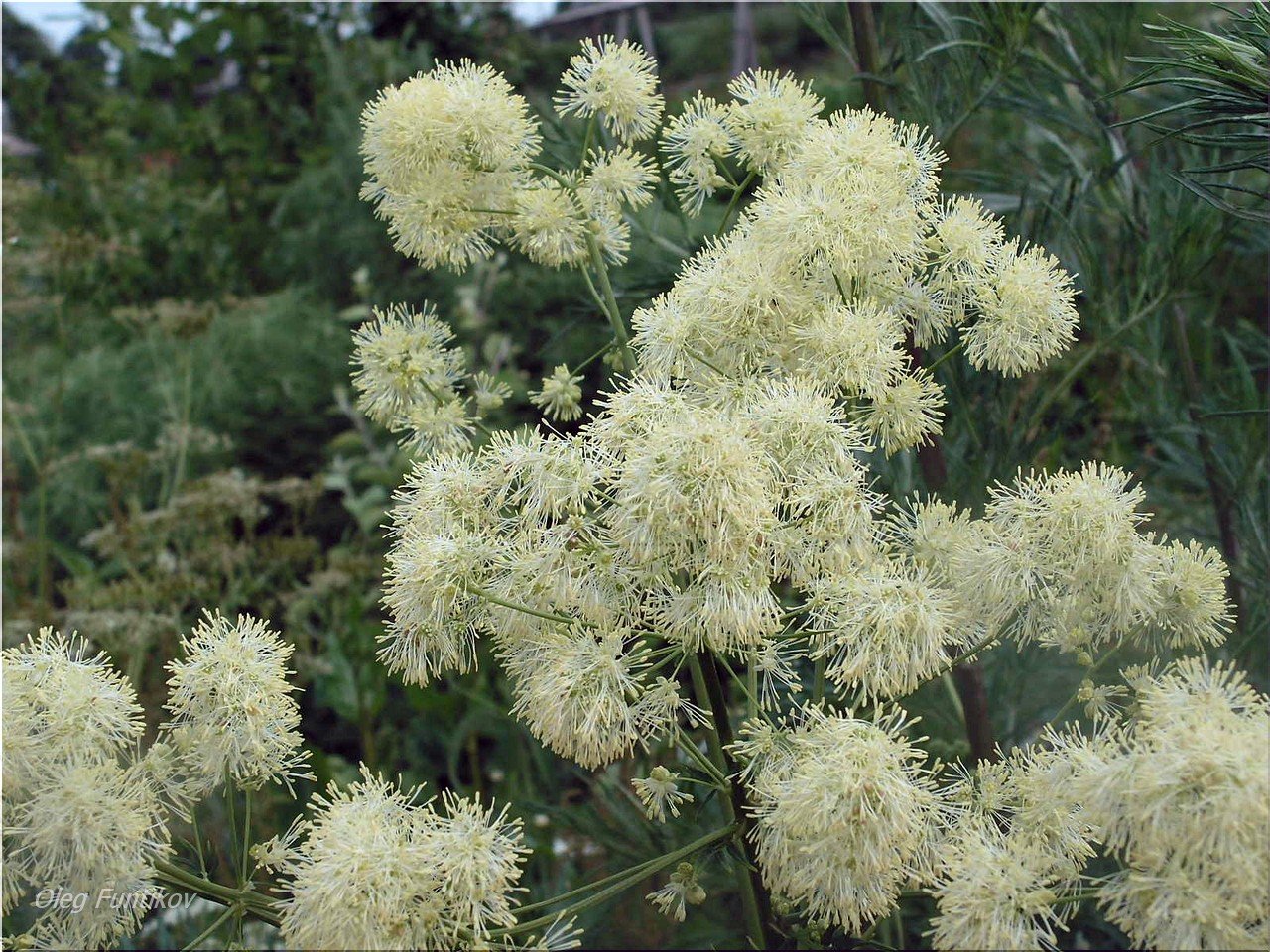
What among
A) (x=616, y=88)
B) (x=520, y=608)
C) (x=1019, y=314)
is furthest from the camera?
(x=616, y=88)

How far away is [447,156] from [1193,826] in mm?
554

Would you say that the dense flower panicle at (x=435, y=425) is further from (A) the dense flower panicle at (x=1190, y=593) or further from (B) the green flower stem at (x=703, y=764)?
(A) the dense flower panicle at (x=1190, y=593)

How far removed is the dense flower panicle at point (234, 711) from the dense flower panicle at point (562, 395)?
0.23m

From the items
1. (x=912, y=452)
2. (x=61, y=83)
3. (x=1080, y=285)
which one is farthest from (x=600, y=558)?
(x=61, y=83)

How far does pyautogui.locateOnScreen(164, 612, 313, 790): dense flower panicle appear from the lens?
59 centimetres

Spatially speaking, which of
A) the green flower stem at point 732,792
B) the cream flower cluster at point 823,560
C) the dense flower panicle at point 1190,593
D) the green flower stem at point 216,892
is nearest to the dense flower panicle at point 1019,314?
the cream flower cluster at point 823,560

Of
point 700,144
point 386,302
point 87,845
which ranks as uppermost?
point 700,144

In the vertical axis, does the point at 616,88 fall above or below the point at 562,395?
above

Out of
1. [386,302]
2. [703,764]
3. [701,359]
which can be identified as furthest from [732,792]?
[386,302]

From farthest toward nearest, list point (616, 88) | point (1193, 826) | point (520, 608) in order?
point (616, 88) < point (520, 608) < point (1193, 826)

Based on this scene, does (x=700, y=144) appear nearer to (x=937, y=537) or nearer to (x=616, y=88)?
(x=616, y=88)

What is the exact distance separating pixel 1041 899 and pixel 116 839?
426 millimetres

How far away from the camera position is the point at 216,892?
579mm

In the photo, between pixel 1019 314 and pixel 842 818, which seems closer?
pixel 842 818
